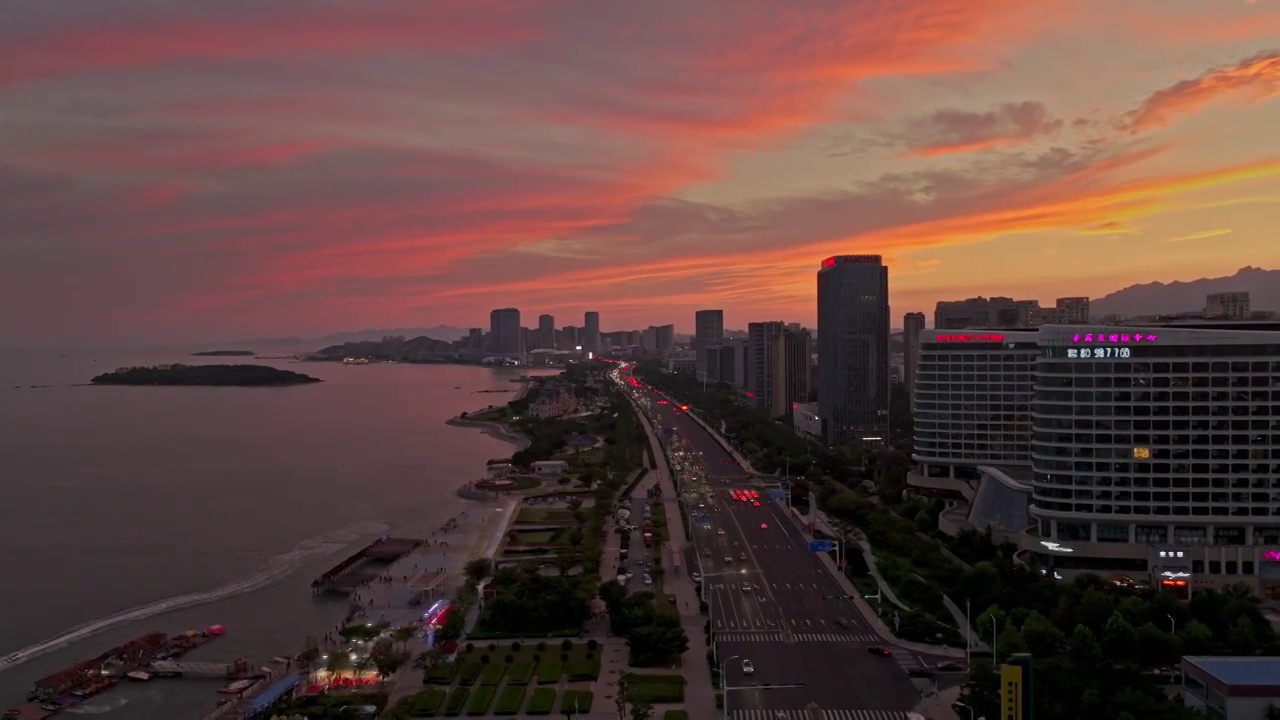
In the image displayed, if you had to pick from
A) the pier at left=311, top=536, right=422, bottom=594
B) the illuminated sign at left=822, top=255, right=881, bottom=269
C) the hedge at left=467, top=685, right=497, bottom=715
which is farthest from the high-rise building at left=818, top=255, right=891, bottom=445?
the hedge at left=467, top=685, right=497, bottom=715

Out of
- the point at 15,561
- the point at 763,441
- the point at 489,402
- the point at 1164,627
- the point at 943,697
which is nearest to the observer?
the point at 943,697

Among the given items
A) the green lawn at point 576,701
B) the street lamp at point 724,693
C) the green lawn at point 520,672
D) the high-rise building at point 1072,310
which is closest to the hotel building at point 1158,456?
the street lamp at point 724,693

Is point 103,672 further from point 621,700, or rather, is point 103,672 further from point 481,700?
point 621,700

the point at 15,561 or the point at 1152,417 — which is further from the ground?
the point at 1152,417

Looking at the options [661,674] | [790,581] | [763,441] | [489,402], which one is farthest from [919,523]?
[489,402]

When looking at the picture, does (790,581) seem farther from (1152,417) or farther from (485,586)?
(1152,417)

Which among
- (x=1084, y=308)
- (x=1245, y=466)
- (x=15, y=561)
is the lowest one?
(x=15, y=561)

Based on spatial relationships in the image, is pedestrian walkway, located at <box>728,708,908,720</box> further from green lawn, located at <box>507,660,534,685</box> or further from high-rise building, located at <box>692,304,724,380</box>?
high-rise building, located at <box>692,304,724,380</box>

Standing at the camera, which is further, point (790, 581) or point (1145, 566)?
point (790, 581)

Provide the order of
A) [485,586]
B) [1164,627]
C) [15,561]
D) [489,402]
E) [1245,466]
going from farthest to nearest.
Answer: [489,402]
[15,561]
[485,586]
[1245,466]
[1164,627]

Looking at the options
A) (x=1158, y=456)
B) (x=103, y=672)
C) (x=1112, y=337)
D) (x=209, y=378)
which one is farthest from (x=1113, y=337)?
(x=209, y=378)
